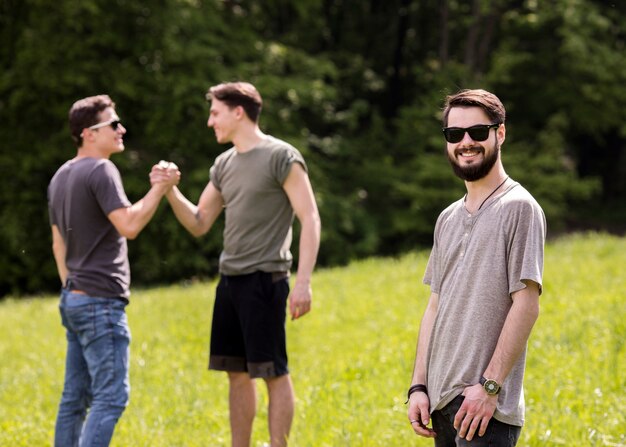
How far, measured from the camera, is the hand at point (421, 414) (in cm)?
302

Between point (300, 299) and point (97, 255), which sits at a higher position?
point (97, 255)

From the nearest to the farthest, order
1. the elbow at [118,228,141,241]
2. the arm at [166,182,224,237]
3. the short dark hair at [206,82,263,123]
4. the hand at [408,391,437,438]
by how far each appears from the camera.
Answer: the hand at [408,391,437,438], the elbow at [118,228,141,241], the short dark hair at [206,82,263,123], the arm at [166,182,224,237]

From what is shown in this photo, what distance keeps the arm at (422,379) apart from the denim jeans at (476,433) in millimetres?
48

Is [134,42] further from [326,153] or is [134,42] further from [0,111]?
[326,153]

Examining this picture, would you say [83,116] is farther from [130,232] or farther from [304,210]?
[304,210]

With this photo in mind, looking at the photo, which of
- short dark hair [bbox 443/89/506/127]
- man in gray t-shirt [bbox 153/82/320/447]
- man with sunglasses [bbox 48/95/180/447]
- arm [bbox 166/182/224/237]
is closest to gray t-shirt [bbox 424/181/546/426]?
short dark hair [bbox 443/89/506/127]

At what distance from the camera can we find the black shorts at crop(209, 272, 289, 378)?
14.8 ft

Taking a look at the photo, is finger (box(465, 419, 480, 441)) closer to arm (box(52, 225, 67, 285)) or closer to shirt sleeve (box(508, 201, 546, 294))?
shirt sleeve (box(508, 201, 546, 294))

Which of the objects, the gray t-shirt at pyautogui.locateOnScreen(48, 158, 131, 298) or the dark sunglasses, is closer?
the gray t-shirt at pyautogui.locateOnScreen(48, 158, 131, 298)

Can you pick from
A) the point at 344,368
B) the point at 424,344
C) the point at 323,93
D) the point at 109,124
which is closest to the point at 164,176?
the point at 109,124

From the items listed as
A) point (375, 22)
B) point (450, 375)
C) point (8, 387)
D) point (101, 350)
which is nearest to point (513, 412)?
point (450, 375)

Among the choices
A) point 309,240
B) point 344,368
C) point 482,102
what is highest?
point 482,102

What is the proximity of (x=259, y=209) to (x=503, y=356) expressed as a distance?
215 centimetres

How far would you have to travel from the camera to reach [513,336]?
275 cm
